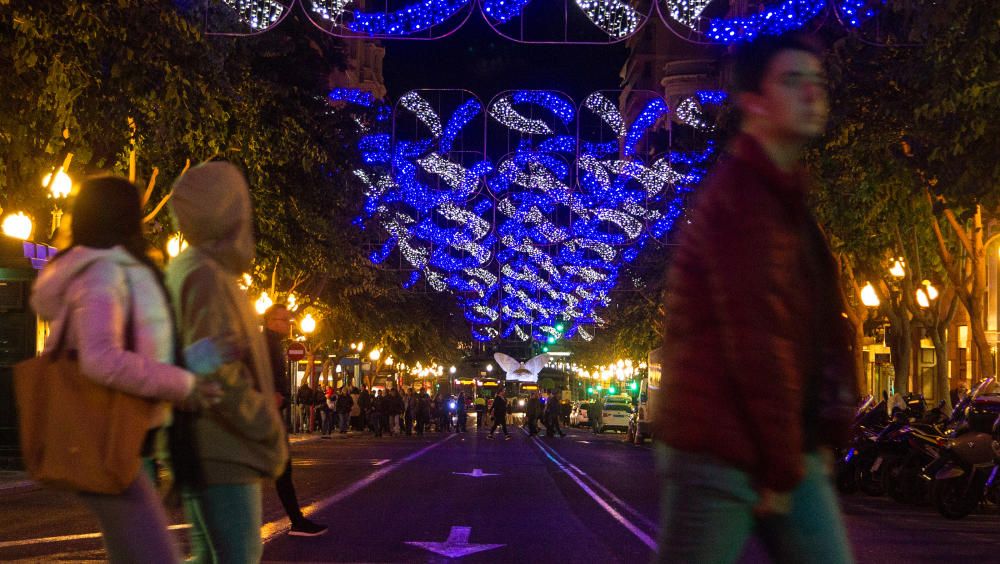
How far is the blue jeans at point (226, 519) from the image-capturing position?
432 centimetres

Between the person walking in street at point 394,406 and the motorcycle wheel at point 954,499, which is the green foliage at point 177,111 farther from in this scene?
the person walking in street at point 394,406

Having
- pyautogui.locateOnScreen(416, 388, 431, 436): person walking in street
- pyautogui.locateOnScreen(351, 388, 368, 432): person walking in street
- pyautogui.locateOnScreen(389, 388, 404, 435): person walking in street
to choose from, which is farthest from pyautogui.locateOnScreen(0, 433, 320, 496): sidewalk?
pyautogui.locateOnScreen(416, 388, 431, 436): person walking in street

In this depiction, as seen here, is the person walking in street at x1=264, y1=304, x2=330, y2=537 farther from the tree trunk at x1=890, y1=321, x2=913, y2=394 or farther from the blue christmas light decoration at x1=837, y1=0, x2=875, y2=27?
the tree trunk at x1=890, y1=321, x2=913, y2=394

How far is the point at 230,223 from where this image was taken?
454 cm

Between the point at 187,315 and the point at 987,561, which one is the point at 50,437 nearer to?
the point at 187,315

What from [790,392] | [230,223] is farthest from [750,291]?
[230,223]

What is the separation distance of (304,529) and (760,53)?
8986 millimetres

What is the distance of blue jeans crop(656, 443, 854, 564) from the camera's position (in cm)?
359

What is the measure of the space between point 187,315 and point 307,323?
131ft

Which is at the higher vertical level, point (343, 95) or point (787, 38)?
point (343, 95)

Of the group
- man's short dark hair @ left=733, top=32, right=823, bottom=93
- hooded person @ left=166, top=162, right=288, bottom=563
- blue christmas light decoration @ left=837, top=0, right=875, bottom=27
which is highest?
blue christmas light decoration @ left=837, top=0, right=875, bottom=27

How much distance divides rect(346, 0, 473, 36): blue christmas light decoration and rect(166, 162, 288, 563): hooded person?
12.2m

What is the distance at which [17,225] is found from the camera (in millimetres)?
22391

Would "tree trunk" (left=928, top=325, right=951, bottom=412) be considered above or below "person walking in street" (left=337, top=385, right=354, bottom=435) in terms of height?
above
